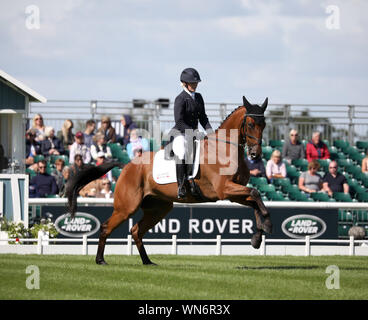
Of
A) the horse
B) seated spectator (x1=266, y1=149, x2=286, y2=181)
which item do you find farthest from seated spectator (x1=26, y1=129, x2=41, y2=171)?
the horse

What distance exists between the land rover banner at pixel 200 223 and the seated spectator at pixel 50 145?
4.40 metres

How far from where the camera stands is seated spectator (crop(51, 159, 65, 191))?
21716 mm

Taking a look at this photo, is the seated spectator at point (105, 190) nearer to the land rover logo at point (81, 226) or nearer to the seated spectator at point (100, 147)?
the land rover logo at point (81, 226)

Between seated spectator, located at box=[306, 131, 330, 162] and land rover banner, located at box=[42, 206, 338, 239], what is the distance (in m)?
5.22

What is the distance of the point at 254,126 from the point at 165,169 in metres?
1.96

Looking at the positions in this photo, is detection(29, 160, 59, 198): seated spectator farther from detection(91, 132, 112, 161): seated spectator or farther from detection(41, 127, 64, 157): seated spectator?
detection(41, 127, 64, 157): seated spectator

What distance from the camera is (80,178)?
15.5 metres

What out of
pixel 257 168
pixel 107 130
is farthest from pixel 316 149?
pixel 107 130

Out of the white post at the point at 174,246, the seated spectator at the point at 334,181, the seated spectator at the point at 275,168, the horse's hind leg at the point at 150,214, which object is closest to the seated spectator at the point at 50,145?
the seated spectator at the point at 275,168

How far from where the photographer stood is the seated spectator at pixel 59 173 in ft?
71.2

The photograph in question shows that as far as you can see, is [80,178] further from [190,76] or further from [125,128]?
[125,128]
